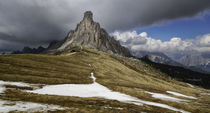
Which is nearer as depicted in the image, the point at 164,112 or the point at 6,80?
the point at 164,112

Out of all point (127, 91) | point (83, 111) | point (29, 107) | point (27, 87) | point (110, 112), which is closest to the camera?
point (29, 107)

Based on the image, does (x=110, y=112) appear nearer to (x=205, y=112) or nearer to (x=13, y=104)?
(x=13, y=104)

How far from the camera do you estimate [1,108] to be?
57.9 ft

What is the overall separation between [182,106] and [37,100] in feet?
122

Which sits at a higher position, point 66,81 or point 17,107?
point 66,81

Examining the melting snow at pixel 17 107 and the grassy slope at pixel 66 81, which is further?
the grassy slope at pixel 66 81

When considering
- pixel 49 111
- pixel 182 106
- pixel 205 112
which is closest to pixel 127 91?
pixel 182 106

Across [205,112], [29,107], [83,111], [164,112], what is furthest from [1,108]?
[205,112]

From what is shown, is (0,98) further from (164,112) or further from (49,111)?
(164,112)

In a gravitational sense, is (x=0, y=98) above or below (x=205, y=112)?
above

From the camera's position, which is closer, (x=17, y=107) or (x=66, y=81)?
(x=17, y=107)

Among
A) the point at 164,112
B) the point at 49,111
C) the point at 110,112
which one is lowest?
the point at 164,112

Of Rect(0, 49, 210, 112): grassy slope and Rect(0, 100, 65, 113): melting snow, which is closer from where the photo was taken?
Rect(0, 100, 65, 113): melting snow

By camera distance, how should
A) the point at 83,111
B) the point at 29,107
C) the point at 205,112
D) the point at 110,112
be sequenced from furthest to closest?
1. the point at 205,112
2. the point at 110,112
3. the point at 83,111
4. the point at 29,107
